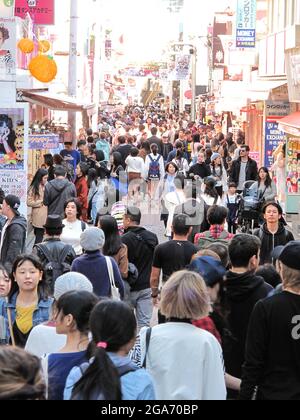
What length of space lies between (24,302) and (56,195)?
24.9ft

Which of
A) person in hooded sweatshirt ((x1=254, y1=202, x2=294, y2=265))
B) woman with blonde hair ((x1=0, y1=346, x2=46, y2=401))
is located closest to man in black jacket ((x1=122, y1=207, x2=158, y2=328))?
person in hooded sweatshirt ((x1=254, y1=202, x2=294, y2=265))

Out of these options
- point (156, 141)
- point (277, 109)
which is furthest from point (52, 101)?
point (277, 109)

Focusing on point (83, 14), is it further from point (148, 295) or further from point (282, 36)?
point (148, 295)

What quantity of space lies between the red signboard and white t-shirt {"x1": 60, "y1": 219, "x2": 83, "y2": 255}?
15442mm

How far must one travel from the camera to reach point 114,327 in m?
4.53

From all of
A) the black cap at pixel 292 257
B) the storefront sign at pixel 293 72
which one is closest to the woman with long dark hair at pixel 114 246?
the black cap at pixel 292 257

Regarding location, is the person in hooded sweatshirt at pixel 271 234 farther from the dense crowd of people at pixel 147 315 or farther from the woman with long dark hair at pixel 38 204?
the woman with long dark hair at pixel 38 204

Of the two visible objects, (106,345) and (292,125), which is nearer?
(106,345)

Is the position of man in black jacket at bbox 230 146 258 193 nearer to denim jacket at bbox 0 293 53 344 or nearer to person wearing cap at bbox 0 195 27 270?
person wearing cap at bbox 0 195 27 270

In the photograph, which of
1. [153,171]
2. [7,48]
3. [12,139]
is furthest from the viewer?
[153,171]

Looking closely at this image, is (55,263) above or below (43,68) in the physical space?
below

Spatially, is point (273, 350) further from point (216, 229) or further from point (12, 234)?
point (12, 234)

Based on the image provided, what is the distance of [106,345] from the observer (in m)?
4.49

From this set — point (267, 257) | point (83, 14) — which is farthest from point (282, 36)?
point (83, 14)
